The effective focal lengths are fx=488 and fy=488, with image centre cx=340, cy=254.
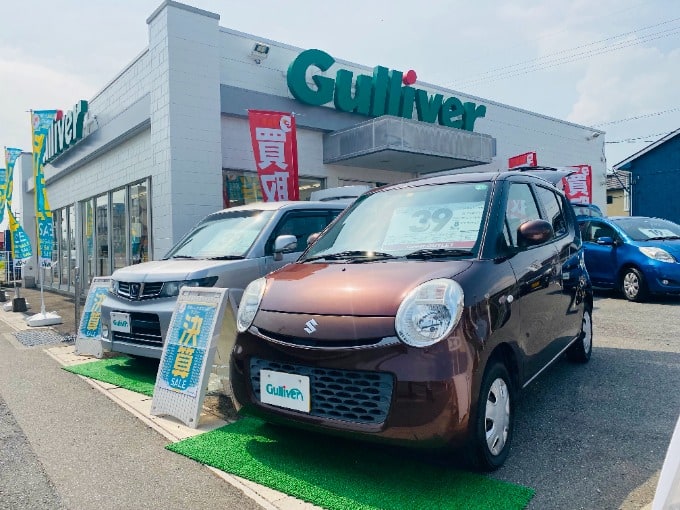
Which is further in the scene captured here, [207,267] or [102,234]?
[102,234]

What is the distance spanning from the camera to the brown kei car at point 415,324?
2.25m

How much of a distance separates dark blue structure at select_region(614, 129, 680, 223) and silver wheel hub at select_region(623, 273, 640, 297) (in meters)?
16.0

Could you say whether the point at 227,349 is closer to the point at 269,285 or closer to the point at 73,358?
the point at 269,285

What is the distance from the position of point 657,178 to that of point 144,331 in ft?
79.9

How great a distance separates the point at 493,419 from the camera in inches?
101

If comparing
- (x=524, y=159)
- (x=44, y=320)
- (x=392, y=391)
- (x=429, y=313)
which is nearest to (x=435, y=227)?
(x=429, y=313)

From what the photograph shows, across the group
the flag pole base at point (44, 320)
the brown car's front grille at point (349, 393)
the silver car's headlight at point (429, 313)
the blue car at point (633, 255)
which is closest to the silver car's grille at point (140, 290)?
the brown car's front grille at point (349, 393)

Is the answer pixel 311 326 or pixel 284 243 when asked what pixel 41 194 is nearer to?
pixel 284 243

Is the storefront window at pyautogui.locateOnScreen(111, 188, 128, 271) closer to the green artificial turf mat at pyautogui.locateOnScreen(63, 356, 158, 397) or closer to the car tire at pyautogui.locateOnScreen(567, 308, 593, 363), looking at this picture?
the green artificial turf mat at pyautogui.locateOnScreen(63, 356, 158, 397)

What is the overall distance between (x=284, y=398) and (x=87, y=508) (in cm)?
109

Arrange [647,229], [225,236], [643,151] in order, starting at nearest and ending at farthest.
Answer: [225,236]
[647,229]
[643,151]

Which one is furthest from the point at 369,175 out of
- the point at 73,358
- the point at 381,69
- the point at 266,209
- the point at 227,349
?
the point at 227,349

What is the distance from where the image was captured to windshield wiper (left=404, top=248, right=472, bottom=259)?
9.09 feet

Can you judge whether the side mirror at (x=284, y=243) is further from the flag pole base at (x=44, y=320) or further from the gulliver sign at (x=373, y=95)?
the gulliver sign at (x=373, y=95)
